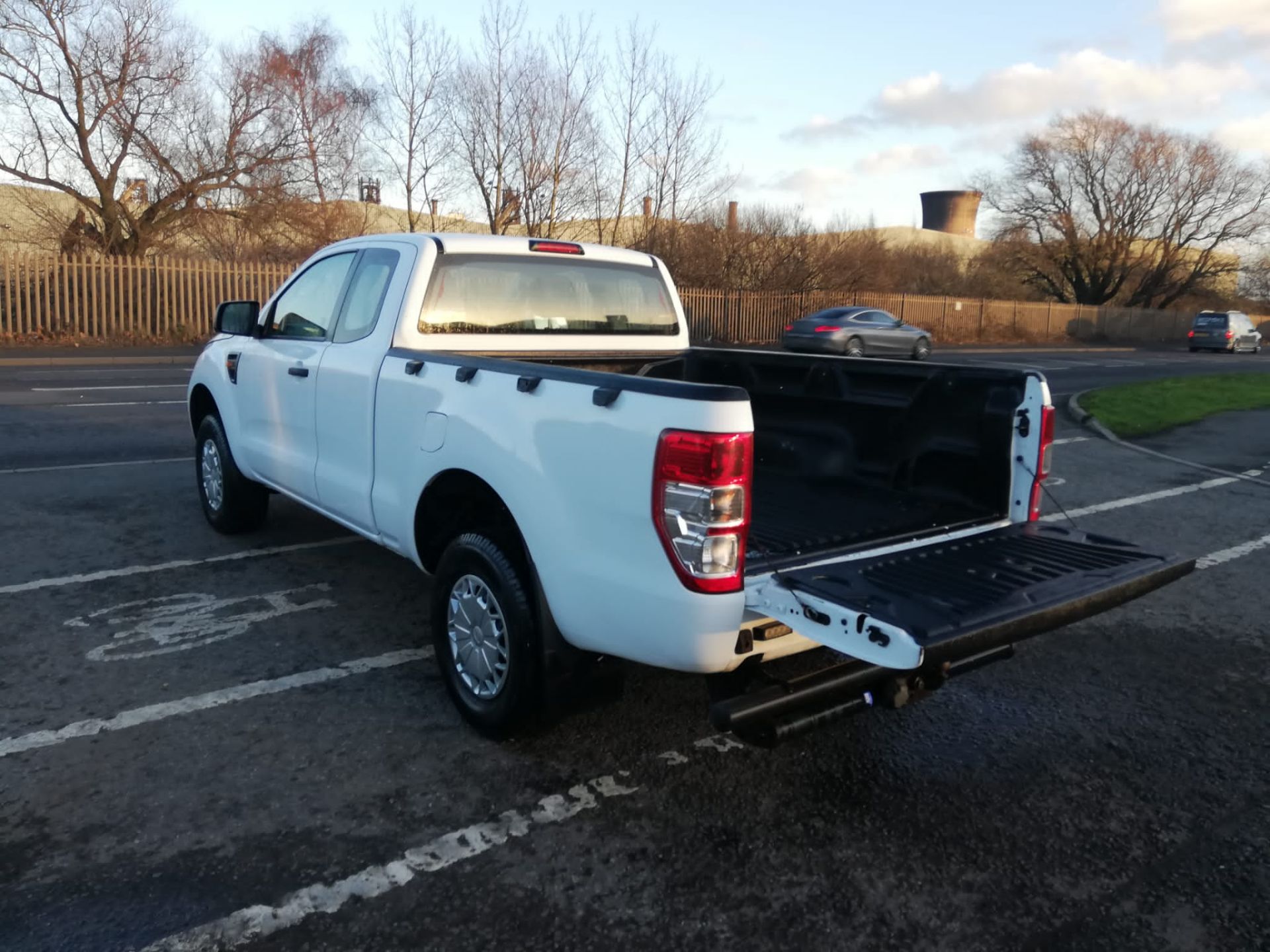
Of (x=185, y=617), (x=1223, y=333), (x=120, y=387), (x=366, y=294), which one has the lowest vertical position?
(x=185, y=617)

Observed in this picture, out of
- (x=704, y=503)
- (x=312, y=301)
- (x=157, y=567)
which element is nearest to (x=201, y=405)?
(x=157, y=567)

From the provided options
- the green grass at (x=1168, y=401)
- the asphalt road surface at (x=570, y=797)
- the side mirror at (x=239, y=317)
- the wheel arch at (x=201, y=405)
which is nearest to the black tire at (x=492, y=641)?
the asphalt road surface at (x=570, y=797)

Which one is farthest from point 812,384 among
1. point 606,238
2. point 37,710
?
point 606,238

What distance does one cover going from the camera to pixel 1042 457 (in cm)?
396

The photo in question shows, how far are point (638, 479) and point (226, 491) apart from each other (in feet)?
14.2

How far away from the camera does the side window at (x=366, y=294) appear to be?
4742mm

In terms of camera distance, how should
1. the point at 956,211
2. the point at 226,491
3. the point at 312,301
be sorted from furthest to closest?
the point at 956,211 → the point at 226,491 → the point at 312,301

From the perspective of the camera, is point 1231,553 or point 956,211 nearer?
point 1231,553

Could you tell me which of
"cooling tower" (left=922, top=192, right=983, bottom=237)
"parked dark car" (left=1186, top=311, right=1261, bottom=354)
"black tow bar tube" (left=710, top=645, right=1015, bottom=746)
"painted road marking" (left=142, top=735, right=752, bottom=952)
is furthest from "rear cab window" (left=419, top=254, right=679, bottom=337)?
"cooling tower" (left=922, top=192, right=983, bottom=237)

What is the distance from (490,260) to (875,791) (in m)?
3.00

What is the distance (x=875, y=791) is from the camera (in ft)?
11.7

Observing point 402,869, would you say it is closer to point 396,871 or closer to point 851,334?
point 396,871

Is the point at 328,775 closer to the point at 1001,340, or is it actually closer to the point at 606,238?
the point at 606,238

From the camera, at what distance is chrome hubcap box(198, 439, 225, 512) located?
6.50 m
